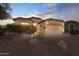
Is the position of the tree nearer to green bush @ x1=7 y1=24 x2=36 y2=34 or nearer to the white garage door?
green bush @ x1=7 y1=24 x2=36 y2=34

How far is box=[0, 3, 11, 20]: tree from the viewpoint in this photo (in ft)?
5.28

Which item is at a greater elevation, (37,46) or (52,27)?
(52,27)

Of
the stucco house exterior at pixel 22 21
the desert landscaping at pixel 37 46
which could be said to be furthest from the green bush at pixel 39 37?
the stucco house exterior at pixel 22 21

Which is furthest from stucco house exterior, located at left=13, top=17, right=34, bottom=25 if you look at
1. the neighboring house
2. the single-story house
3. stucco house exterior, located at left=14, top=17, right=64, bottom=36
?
the neighboring house

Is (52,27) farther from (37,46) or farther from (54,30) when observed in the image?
(37,46)

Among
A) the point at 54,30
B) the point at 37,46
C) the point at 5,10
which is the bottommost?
the point at 37,46

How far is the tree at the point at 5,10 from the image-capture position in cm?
161

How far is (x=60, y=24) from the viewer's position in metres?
1.60

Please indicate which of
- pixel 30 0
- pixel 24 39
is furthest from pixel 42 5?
pixel 24 39

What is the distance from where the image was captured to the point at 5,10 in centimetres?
165

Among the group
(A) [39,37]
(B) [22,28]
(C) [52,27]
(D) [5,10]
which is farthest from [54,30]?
(D) [5,10]

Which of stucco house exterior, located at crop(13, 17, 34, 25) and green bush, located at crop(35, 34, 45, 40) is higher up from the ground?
stucco house exterior, located at crop(13, 17, 34, 25)

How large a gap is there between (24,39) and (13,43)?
0.11 metres

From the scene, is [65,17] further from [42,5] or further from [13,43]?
[13,43]
